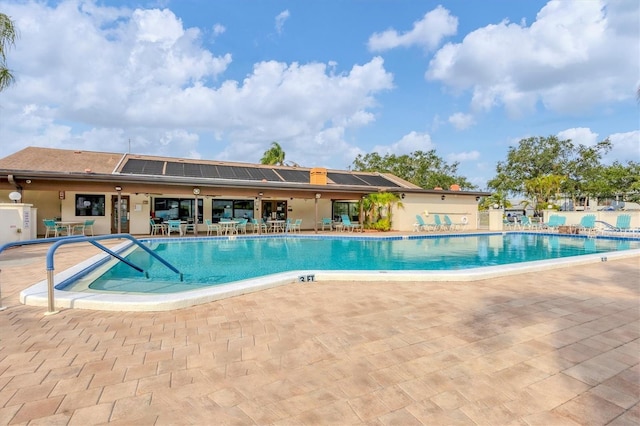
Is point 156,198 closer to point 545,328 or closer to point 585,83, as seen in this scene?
point 545,328

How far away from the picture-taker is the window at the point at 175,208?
1712 cm

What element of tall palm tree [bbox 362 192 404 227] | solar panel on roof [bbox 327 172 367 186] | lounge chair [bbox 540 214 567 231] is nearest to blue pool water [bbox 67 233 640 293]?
lounge chair [bbox 540 214 567 231]

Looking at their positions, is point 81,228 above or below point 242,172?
below

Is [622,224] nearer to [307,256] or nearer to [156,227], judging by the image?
[307,256]

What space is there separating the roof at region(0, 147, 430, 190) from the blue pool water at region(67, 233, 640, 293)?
379 centimetres

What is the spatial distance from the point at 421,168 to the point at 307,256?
90.9 ft

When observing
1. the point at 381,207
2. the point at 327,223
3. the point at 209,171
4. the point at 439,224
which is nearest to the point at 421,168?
the point at 439,224

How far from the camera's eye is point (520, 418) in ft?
6.34

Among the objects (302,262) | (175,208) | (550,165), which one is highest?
(550,165)

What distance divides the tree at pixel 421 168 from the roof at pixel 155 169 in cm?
1302

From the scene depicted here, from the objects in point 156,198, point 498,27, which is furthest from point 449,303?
point 156,198

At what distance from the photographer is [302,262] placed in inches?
378

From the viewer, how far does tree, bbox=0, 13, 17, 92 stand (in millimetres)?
7754

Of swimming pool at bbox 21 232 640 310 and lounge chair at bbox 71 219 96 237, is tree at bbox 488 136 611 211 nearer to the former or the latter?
swimming pool at bbox 21 232 640 310
